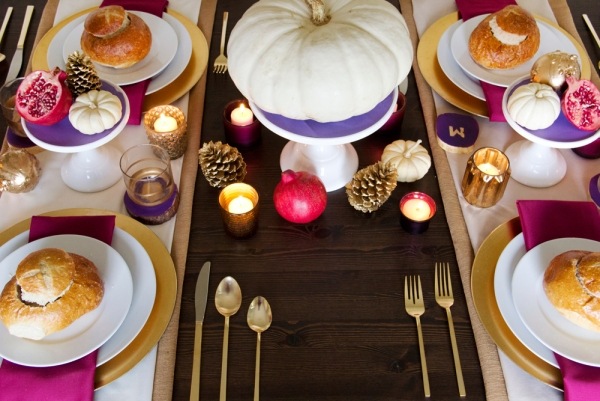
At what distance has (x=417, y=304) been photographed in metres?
0.92

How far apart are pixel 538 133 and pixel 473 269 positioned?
28 cm

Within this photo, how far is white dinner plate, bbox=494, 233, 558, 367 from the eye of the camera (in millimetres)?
844

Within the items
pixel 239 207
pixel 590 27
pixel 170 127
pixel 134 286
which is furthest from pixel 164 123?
pixel 590 27

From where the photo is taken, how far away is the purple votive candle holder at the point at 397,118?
1.14 m

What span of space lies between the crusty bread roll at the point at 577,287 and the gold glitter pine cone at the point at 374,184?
1.02 feet

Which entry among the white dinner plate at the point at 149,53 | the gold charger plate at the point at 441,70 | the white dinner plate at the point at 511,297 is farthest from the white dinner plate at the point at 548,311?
the white dinner plate at the point at 149,53

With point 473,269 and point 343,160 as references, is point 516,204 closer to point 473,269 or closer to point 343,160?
point 473,269

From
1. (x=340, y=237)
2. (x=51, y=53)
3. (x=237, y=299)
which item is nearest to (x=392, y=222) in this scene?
(x=340, y=237)

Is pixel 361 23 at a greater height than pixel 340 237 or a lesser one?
greater

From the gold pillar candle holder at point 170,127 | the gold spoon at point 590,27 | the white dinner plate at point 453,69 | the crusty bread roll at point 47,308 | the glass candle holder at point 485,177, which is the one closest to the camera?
the crusty bread roll at point 47,308

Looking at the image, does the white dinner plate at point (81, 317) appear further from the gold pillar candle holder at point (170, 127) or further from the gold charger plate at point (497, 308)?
the gold charger plate at point (497, 308)

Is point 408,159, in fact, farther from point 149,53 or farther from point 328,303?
point 149,53

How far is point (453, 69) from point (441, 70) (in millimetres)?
42

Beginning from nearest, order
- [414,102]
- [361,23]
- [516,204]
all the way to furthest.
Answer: [361,23]
[516,204]
[414,102]
